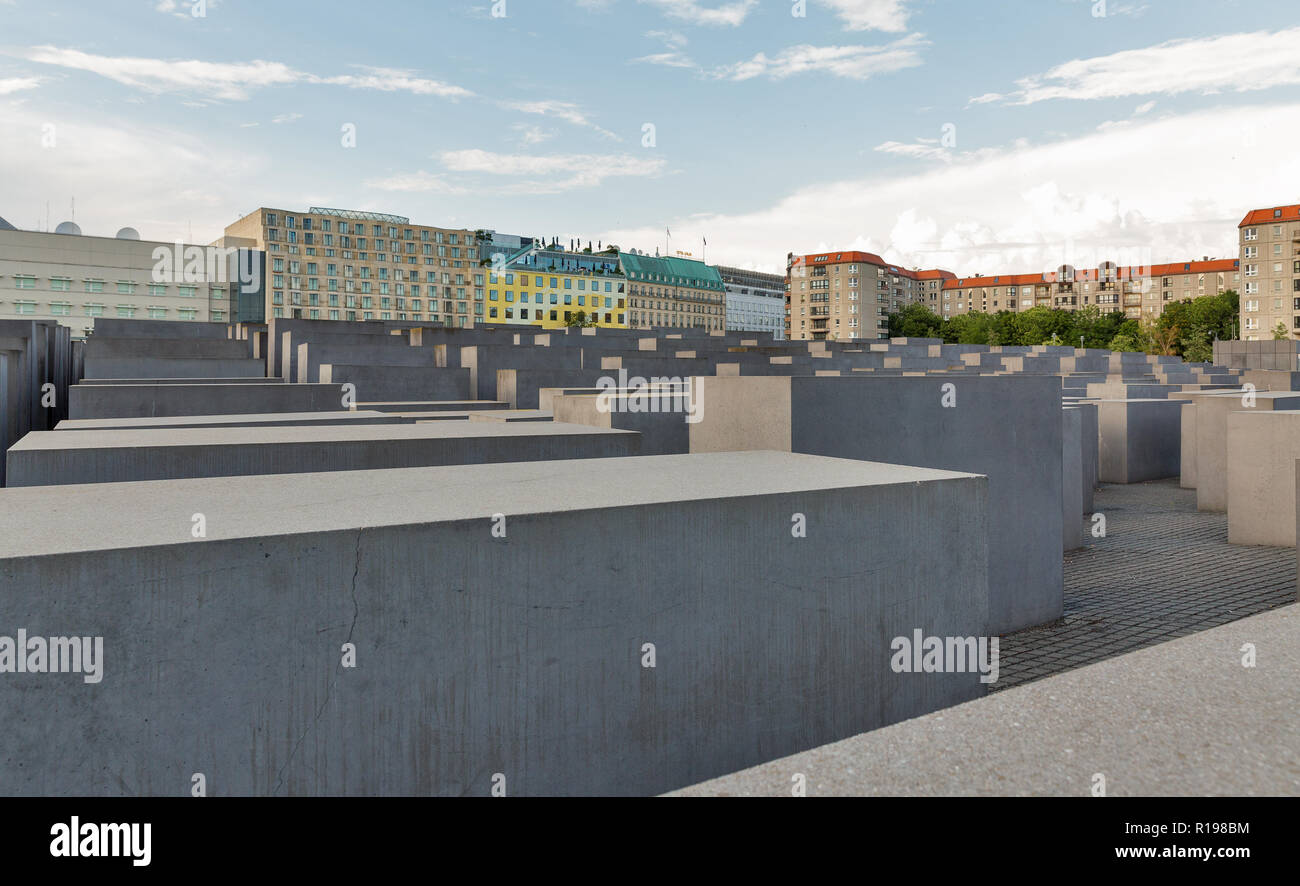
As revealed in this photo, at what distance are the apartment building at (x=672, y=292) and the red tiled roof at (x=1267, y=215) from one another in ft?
226

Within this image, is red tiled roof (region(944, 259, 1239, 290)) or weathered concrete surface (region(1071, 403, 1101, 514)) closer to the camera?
weathered concrete surface (region(1071, 403, 1101, 514))

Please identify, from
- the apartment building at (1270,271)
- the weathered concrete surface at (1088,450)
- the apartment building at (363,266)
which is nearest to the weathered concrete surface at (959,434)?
the weathered concrete surface at (1088,450)

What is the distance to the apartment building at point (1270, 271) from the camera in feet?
327

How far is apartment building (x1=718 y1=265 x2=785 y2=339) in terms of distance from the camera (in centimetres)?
17212

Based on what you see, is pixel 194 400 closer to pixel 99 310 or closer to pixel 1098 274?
pixel 99 310

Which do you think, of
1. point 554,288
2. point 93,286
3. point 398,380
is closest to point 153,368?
point 398,380

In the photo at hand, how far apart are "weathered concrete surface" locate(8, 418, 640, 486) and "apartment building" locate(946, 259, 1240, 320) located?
172 metres

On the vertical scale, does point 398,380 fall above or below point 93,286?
below

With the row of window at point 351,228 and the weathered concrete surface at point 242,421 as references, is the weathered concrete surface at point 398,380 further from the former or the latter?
the row of window at point 351,228

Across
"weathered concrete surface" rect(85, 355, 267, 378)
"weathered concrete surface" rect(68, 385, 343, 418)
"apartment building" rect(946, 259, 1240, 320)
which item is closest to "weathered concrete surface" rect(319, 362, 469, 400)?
"weathered concrete surface" rect(68, 385, 343, 418)

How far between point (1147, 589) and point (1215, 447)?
723cm

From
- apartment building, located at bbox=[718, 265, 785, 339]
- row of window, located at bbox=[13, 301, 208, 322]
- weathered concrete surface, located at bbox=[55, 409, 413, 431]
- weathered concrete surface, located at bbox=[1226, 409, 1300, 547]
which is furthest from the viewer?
apartment building, located at bbox=[718, 265, 785, 339]

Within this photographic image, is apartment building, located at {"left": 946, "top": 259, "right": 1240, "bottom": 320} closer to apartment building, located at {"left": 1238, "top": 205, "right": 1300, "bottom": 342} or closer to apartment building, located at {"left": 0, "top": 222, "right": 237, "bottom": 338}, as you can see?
apartment building, located at {"left": 1238, "top": 205, "right": 1300, "bottom": 342}

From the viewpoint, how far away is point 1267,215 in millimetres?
103375
